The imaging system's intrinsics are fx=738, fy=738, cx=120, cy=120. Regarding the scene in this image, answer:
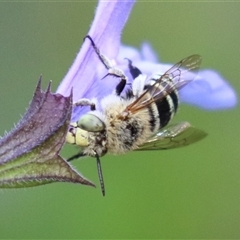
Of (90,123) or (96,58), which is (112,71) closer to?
(96,58)

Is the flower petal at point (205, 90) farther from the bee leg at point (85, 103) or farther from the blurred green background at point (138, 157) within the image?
the blurred green background at point (138, 157)

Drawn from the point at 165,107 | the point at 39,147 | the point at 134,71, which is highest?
the point at 134,71

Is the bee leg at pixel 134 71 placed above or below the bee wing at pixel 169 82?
above

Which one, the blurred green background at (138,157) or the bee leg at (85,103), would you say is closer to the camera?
the bee leg at (85,103)

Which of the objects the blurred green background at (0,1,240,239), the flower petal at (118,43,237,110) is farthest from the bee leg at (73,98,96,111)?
the blurred green background at (0,1,240,239)

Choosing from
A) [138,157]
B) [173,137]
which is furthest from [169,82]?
[138,157]

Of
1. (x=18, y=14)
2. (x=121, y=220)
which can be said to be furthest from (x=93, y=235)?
(x=18, y=14)

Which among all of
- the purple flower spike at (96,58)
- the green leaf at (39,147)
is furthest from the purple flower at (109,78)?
the green leaf at (39,147)

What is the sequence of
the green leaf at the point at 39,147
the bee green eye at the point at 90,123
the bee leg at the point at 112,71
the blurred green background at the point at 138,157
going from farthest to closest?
the blurred green background at the point at 138,157, the bee leg at the point at 112,71, the bee green eye at the point at 90,123, the green leaf at the point at 39,147
